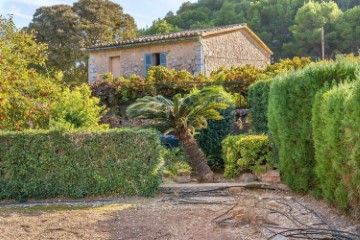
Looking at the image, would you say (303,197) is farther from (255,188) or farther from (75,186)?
(75,186)

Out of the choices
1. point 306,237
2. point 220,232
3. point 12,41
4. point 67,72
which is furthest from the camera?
point 67,72

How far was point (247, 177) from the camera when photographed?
9.69 meters

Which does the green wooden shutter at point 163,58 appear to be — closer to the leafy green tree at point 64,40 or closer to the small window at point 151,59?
the small window at point 151,59

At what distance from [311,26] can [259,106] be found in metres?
22.8

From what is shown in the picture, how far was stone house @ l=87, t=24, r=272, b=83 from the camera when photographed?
2069cm

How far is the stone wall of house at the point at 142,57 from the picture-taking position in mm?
20719

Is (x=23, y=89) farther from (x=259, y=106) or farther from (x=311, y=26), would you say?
(x=311, y=26)

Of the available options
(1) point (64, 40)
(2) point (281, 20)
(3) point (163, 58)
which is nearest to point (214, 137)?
(3) point (163, 58)

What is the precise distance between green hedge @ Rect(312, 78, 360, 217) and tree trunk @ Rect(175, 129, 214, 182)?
397cm

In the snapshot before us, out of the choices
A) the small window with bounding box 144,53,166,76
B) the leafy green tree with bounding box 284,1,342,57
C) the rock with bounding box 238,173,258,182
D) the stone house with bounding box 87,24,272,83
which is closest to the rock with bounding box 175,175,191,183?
the rock with bounding box 238,173,258,182

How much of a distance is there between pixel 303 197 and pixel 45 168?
447 centimetres

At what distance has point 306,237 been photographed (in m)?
4.70

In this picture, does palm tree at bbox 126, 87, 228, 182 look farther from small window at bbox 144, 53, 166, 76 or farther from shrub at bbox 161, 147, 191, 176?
small window at bbox 144, 53, 166, 76

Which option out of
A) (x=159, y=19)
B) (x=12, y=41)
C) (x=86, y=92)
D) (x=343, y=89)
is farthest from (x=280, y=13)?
(x=343, y=89)
